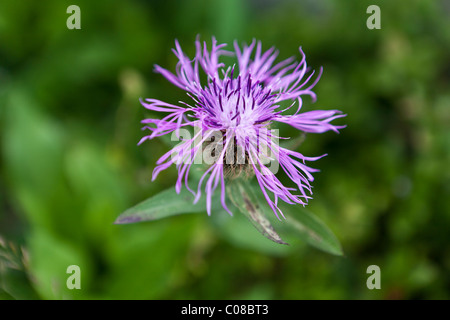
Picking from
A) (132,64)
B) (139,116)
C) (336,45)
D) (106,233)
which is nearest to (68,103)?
(132,64)

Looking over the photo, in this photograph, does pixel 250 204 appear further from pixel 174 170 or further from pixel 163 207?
pixel 174 170

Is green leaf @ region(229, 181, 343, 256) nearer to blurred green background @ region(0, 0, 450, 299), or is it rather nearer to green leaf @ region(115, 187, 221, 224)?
green leaf @ region(115, 187, 221, 224)

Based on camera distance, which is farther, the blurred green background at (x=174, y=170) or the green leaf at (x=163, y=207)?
the blurred green background at (x=174, y=170)

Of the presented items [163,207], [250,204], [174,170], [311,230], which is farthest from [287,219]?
[174,170]

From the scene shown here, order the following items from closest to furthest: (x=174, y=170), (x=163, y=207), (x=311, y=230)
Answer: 1. (x=163, y=207)
2. (x=311, y=230)
3. (x=174, y=170)

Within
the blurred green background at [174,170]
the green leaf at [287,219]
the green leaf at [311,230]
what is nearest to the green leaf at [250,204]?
the green leaf at [287,219]

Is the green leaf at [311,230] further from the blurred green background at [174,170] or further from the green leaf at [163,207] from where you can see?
the blurred green background at [174,170]
